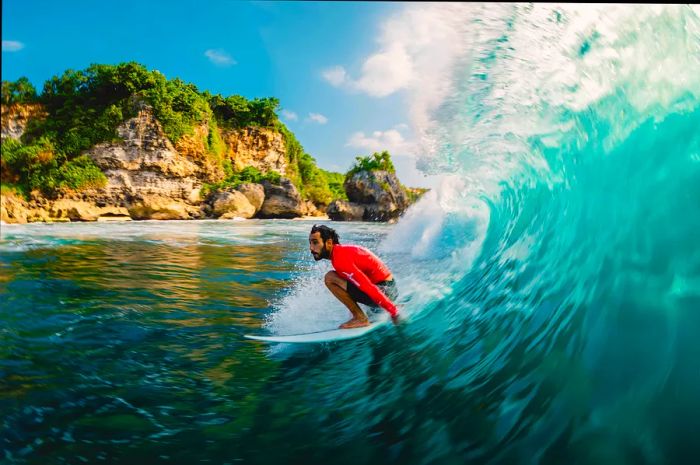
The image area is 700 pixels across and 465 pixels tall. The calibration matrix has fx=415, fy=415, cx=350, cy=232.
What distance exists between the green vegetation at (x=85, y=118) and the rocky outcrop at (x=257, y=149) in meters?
3.30

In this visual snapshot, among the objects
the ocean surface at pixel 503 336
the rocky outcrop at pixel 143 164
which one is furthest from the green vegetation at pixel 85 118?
the ocean surface at pixel 503 336

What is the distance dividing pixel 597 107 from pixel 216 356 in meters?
3.96

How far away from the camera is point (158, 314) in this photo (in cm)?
472

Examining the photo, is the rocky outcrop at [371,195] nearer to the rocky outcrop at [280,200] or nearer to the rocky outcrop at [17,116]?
the rocky outcrop at [280,200]

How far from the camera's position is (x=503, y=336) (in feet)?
9.72

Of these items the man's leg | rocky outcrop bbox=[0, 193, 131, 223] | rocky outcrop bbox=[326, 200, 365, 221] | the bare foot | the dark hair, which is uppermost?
rocky outcrop bbox=[326, 200, 365, 221]

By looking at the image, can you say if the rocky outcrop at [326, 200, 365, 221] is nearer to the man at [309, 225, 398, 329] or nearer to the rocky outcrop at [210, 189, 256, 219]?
the rocky outcrop at [210, 189, 256, 219]

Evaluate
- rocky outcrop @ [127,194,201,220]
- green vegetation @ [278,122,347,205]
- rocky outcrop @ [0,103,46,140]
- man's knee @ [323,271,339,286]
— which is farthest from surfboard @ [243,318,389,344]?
green vegetation @ [278,122,347,205]

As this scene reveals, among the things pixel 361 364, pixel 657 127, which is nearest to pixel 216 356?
pixel 361 364

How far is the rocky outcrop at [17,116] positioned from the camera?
104 ft

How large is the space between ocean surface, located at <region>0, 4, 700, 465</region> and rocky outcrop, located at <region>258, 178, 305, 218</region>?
32.6 m

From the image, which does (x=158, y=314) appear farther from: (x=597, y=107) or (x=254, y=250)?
(x=254, y=250)

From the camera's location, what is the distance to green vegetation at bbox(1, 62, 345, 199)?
28766 mm

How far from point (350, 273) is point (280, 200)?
35113mm
